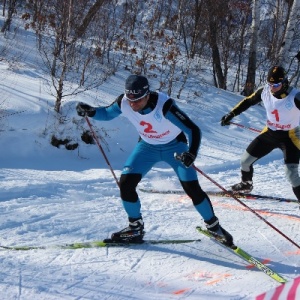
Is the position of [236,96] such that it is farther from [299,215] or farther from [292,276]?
[292,276]

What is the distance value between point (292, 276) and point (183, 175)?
4.06 ft

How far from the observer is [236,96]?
12.8m

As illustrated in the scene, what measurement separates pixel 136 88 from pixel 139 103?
14 cm

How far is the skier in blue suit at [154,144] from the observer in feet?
12.3

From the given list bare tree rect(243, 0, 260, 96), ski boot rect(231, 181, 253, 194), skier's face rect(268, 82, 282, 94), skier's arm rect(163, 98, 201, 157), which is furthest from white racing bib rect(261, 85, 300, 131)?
bare tree rect(243, 0, 260, 96)

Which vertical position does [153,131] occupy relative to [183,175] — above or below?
above

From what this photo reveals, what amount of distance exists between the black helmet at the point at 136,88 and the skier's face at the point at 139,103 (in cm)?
4

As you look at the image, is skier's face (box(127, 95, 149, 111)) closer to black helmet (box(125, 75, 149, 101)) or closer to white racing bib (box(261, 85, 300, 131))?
black helmet (box(125, 75, 149, 101))

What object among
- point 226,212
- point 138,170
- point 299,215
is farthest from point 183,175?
point 299,215

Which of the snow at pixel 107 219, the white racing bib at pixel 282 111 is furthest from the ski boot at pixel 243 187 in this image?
the white racing bib at pixel 282 111

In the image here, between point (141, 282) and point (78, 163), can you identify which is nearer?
point (141, 282)

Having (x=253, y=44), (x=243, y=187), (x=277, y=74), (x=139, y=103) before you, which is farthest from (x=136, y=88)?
(x=253, y=44)

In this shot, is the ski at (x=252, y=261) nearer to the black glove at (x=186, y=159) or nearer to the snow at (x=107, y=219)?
the snow at (x=107, y=219)

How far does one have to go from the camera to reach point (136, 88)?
12.0 feet
